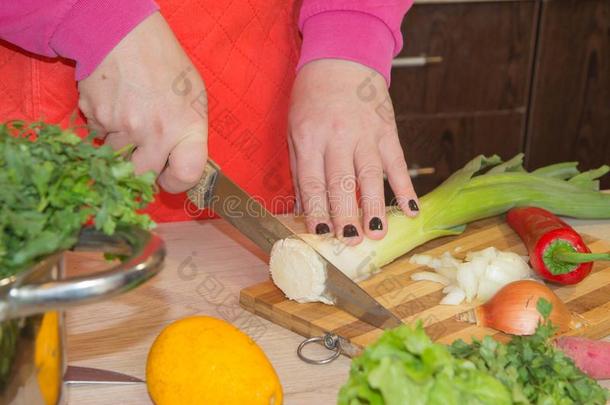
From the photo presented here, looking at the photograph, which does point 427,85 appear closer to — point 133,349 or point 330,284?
point 330,284

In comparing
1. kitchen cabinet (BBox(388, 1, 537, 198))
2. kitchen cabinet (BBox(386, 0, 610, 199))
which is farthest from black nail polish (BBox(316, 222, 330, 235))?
kitchen cabinet (BBox(386, 0, 610, 199))

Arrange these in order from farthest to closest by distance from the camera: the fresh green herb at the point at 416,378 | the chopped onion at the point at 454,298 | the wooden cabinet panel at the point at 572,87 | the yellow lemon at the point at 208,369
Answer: the wooden cabinet panel at the point at 572,87 < the chopped onion at the point at 454,298 < the yellow lemon at the point at 208,369 < the fresh green herb at the point at 416,378

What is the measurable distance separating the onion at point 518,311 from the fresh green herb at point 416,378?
43cm

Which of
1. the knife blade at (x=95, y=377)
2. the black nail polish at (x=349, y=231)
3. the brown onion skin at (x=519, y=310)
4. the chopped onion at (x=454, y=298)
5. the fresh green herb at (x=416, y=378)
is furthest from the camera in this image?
the black nail polish at (x=349, y=231)

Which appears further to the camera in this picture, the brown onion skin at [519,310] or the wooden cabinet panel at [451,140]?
the wooden cabinet panel at [451,140]

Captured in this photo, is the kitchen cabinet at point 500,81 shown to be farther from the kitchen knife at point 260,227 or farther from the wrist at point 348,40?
the kitchen knife at point 260,227

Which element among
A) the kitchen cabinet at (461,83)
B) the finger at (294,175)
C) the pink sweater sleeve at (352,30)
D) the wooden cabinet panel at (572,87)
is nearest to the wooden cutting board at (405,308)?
the finger at (294,175)

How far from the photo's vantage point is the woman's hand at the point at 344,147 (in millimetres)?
1346

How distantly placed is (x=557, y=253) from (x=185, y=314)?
541 millimetres

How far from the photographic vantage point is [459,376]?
2.19ft

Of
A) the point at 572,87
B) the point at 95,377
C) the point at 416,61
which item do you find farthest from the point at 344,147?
the point at 572,87

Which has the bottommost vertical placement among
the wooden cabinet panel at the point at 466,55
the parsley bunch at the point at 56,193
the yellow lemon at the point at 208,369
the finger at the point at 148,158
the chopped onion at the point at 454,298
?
the wooden cabinet panel at the point at 466,55

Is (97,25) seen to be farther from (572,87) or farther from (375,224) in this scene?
(572,87)

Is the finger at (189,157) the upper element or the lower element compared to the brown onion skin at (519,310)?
upper
